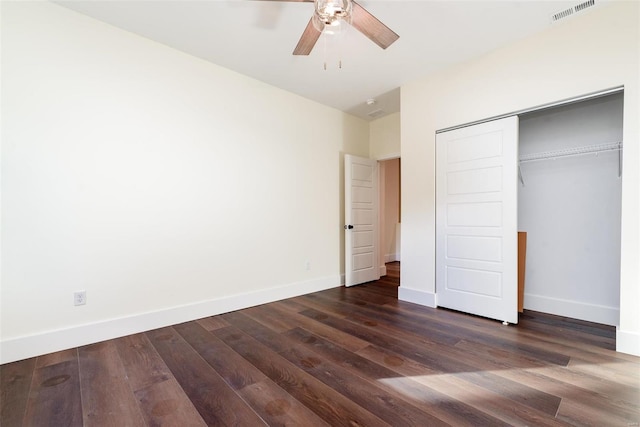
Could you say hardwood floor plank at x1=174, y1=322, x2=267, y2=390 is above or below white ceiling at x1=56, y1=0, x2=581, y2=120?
below

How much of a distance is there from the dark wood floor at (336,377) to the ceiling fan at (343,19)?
2437 millimetres

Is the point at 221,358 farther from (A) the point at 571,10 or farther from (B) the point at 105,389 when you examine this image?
(A) the point at 571,10

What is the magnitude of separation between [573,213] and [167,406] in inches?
161

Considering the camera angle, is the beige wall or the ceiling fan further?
the beige wall

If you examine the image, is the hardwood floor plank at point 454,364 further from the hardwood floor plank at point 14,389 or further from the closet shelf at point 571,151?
the closet shelf at point 571,151

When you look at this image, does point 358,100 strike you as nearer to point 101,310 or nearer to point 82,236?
point 82,236

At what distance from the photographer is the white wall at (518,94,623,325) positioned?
2729 millimetres

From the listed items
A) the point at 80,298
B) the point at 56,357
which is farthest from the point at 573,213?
the point at 56,357

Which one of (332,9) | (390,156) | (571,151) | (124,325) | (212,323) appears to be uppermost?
(332,9)

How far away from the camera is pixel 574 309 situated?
2.92 metres

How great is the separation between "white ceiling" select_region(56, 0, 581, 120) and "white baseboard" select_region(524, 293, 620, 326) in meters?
2.83

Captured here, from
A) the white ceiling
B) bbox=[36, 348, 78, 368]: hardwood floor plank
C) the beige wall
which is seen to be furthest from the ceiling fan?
bbox=[36, 348, 78, 368]: hardwood floor plank

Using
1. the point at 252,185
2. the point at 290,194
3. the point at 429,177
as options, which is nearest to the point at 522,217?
the point at 429,177

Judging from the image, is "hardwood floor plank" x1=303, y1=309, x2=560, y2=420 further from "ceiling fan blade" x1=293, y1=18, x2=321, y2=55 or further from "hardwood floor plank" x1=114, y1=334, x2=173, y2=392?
"ceiling fan blade" x1=293, y1=18, x2=321, y2=55
